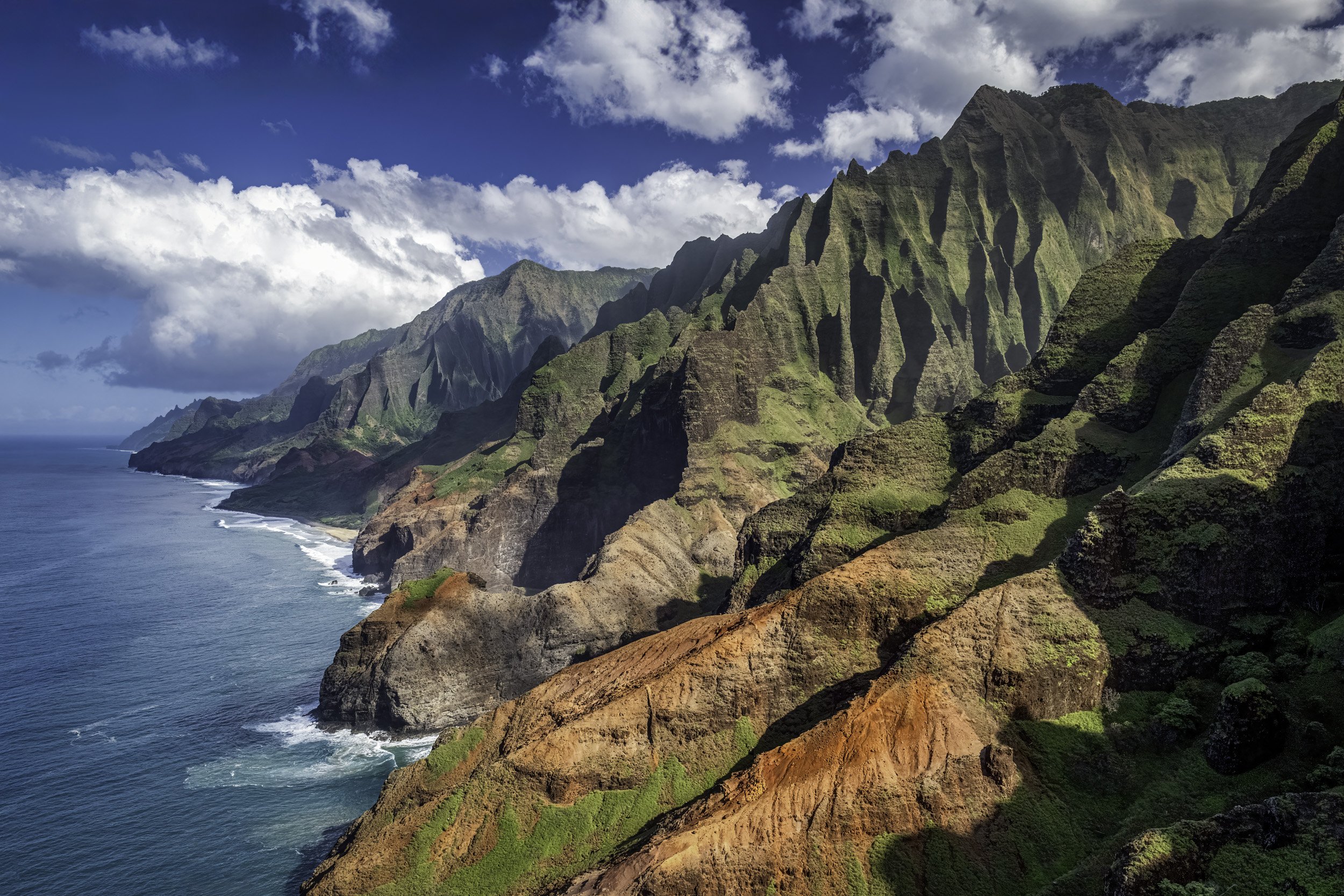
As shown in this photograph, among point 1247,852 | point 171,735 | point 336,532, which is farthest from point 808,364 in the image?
point 336,532

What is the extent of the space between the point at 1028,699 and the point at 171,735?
72365 mm

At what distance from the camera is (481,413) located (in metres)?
200

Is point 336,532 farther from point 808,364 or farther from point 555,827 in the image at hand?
point 555,827

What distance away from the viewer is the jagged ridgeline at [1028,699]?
27.1 m

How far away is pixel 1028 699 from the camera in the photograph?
1248 inches

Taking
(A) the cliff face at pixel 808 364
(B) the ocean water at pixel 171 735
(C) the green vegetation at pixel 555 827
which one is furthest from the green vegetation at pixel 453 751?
(A) the cliff face at pixel 808 364

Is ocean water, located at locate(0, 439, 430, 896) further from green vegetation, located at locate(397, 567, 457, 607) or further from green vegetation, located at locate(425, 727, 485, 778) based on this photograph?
green vegetation, located at locate(425, 727, 485, 778)

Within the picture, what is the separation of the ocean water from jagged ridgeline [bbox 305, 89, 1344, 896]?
14.7m

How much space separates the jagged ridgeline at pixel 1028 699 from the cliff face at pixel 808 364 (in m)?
8.78

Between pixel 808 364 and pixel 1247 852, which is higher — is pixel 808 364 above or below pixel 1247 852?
above

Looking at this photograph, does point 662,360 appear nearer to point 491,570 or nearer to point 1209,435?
point 491,570

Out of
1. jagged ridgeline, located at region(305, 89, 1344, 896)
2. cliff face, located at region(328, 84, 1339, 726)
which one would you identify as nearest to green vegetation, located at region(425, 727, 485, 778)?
jagged ridgeline, located at region(305, 89, 1344, 896)

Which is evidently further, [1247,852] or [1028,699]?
[1028,699]

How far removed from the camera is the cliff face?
75.0 m
